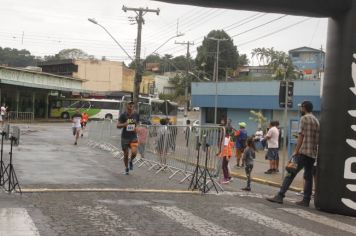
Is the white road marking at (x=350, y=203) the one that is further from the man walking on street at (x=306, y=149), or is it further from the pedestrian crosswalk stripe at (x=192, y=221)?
the pedestrian crosswalk stripe at (x=192, y=221)

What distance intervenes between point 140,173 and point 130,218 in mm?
6796


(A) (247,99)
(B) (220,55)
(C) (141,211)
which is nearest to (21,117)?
(A) (247,99)

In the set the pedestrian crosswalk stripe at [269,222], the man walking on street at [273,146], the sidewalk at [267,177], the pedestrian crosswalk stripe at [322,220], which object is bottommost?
the sidewalk at [267,177]

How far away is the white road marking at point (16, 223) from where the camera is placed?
675 centimetres

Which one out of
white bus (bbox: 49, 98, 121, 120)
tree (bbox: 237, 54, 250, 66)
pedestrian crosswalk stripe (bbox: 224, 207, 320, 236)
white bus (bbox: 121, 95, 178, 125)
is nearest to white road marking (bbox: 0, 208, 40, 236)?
pedestrian crosswalk stripe (bbox: 224, 207, 320, 236)

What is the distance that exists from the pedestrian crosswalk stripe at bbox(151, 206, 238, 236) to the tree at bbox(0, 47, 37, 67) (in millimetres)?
97221

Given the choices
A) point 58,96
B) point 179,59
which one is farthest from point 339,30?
point 179,59

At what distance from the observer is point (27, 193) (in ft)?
32.3

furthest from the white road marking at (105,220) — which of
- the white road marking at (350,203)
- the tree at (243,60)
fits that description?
the tree at (243,60)

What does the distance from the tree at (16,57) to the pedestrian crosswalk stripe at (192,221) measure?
97221 millimetres

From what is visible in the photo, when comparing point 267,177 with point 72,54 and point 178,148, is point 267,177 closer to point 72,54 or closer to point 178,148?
point 178,148

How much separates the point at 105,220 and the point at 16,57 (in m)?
107

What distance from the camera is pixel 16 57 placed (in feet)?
359

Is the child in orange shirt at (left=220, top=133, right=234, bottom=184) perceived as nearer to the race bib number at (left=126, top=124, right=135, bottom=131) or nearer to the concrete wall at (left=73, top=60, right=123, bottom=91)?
the race bib number at (left=126, top=124, right=135, bottom=131)
